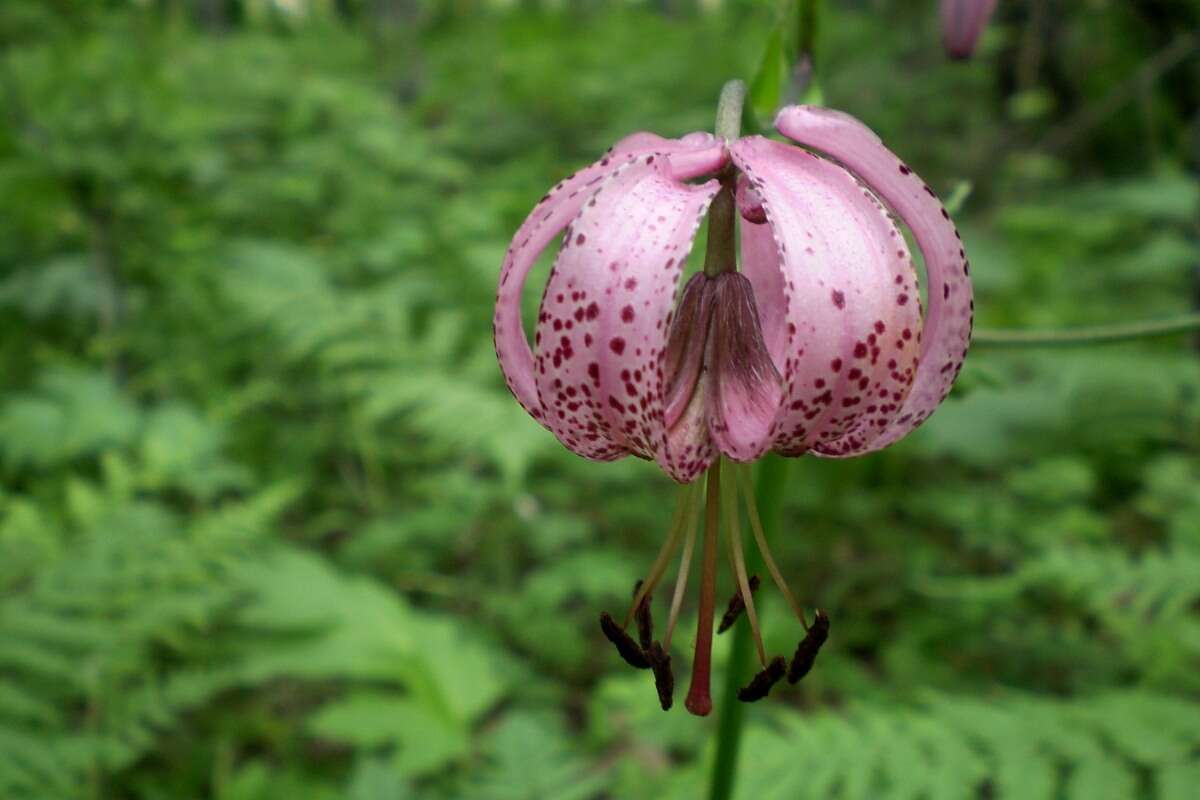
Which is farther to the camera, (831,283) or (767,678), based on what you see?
(767,678)

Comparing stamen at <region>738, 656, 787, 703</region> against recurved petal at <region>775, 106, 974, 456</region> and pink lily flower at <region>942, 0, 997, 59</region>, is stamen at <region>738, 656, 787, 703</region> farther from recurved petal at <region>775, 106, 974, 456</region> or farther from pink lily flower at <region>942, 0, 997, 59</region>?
pink lily flower at <region>942, 0, 997, 59</region>

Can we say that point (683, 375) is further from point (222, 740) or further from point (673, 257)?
point (222, 740)

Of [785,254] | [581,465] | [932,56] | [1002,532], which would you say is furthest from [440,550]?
[932,56]

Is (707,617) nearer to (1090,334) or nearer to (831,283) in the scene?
(831,283)

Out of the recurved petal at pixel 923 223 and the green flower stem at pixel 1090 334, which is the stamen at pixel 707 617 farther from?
the green flower stem at pixel 1090 334

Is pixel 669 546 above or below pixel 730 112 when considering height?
below

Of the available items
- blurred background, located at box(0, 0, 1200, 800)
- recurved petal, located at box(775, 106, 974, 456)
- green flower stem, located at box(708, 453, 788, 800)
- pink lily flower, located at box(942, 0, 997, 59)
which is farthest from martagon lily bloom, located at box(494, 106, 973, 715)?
pink lily flower, located at box(942, 0, 997, 59)

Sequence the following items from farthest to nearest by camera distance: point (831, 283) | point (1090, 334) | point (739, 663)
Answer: point (1090, 334)
point (739, 663)
point (831, 283)

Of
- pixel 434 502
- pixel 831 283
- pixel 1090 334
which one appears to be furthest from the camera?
pixel 434 502

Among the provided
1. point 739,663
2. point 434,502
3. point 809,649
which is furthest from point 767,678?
point 434,502
